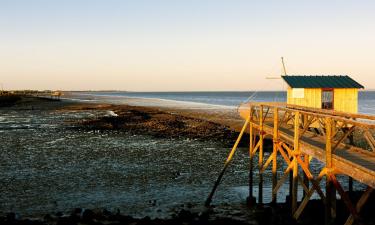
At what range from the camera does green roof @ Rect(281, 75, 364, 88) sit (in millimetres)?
24828

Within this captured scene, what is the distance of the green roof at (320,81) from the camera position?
24.8 m

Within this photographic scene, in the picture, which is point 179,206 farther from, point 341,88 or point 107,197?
point 341,88

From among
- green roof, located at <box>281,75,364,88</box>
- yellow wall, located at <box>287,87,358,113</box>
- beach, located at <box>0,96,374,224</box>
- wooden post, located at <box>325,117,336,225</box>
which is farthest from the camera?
green roof, located at <box>281,75,364,88</box>

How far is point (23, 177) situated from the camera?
19.4 metres

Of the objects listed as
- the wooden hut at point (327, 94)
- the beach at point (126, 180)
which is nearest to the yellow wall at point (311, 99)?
the wooden hut at point (327, 94)

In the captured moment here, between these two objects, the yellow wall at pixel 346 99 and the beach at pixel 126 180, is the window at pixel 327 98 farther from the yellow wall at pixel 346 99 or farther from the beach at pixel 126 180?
the beach at pixel 126 180

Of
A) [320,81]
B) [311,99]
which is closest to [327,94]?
[320,81]

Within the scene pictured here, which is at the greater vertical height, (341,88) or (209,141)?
(341,88)

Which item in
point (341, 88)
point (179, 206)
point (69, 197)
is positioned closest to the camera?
point (179, 206)

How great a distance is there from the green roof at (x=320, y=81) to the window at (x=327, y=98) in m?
0.35

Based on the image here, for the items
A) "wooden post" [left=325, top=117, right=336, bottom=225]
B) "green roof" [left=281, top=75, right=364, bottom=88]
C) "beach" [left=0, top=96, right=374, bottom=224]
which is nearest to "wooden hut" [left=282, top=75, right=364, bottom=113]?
"green roof" [left=281, top=75, right=364, bottom=88]

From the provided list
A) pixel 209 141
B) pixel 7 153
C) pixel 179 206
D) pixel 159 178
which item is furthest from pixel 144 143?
pixel 179 206

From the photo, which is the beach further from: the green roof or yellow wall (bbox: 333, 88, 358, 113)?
yellow wall (bbox: 333, 88, 358, 113)

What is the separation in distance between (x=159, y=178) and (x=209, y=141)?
12.9 meters
